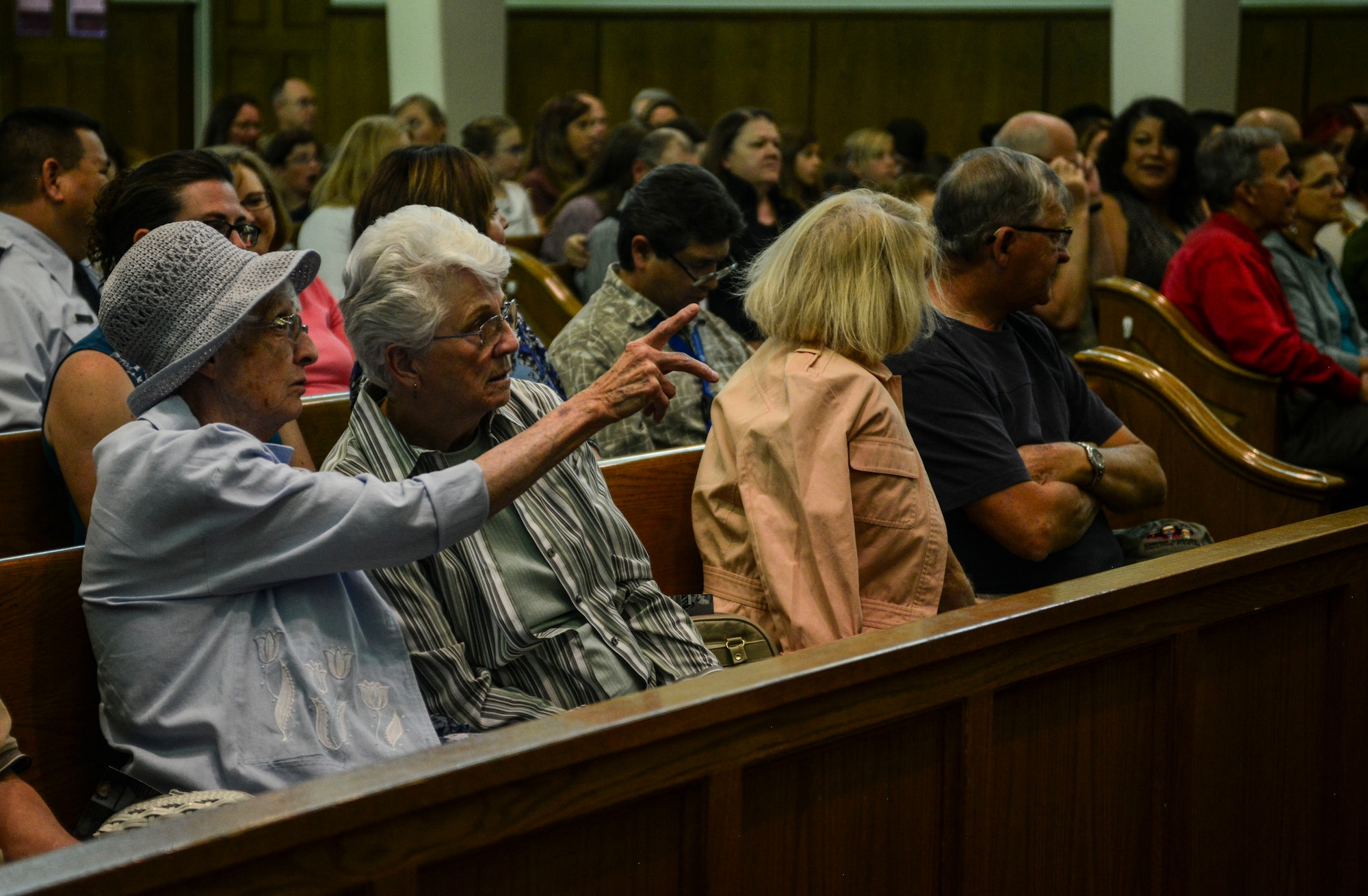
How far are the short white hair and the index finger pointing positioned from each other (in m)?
0.27

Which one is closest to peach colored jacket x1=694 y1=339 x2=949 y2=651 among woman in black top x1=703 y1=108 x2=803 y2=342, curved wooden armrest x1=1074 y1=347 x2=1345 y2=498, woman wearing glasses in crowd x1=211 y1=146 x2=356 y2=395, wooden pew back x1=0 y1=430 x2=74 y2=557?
wooden pew back x1=0 y1=430 x2=74 y2=557

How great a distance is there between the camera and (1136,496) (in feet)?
9.08

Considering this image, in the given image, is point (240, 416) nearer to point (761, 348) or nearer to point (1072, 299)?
point (761, 348)

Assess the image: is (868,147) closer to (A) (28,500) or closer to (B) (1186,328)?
(B) (1186,328)

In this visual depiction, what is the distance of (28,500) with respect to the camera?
239 cm

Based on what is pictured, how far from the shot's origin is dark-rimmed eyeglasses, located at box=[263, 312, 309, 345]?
1.74 m

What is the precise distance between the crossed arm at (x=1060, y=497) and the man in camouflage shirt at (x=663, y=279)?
0.88m

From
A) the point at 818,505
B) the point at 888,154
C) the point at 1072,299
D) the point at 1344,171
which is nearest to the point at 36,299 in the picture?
the point at 818,505

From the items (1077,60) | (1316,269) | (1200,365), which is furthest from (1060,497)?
(1077,60)

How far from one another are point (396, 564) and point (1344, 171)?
22.1ft

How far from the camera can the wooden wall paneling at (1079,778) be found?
1.82 metres

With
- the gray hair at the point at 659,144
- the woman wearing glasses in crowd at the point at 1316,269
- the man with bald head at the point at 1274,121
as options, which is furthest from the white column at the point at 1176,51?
the gray hair at the point at 659,144

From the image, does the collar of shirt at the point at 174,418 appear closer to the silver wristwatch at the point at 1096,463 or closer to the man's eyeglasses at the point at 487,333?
the man's eyeglasses at the point at 487,333

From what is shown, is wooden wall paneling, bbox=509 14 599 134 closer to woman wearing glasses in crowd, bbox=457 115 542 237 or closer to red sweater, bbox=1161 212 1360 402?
woman wearing glasses in crowd, bbox=457 115 542 237
